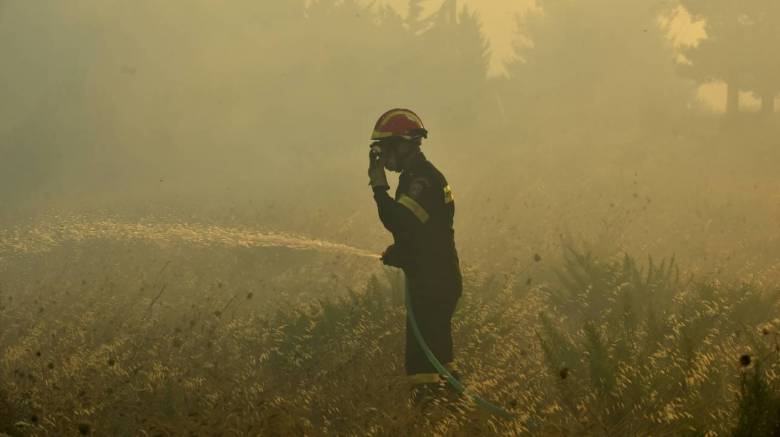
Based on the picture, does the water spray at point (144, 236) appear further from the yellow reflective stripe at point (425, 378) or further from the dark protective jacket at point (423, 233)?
the yellow reflective stripe at point (425, 378)

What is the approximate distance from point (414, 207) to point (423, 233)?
0.23m

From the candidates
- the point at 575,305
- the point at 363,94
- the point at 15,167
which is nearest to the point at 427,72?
the point at 363,94

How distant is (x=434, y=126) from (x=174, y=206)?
1830 centimetres

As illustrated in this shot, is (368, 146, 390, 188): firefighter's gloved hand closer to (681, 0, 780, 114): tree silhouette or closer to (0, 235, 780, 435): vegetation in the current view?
(0, 235, 780, 435): vegetation

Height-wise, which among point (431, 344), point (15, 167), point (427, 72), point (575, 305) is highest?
point (427, 72)

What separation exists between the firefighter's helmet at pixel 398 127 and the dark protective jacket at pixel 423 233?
193mm

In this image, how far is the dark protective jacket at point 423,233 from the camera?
5.77 m

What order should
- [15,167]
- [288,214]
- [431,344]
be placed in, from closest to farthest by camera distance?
[431,344] < [288,214] < [15,167]

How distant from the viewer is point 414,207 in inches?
227

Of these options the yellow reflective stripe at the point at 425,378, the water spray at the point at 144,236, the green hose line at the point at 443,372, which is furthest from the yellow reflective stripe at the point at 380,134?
the water spray at the point at 144,236

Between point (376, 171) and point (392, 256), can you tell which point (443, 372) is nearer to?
point (392, 256)

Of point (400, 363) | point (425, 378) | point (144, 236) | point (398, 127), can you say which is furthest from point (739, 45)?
point (425, 378)

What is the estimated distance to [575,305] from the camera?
28.5ft

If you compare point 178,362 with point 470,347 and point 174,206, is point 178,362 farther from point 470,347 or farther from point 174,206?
point 174,206
